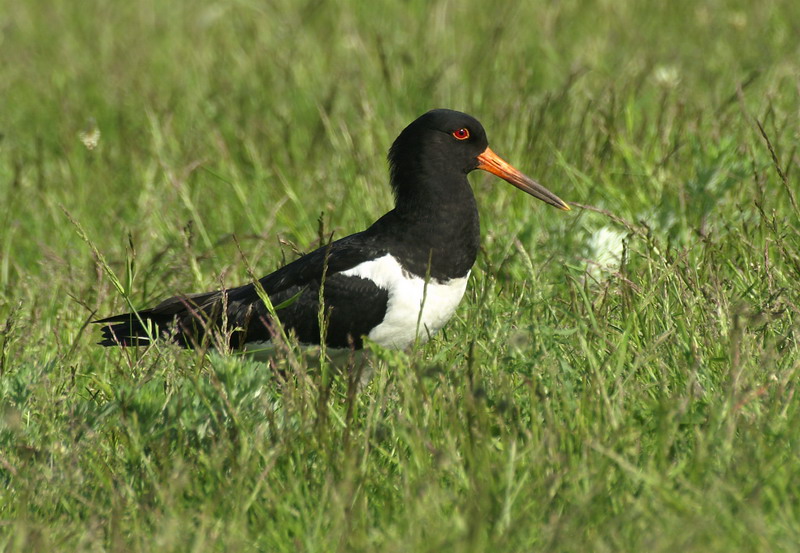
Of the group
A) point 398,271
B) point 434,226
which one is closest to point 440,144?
Result: point 434,226

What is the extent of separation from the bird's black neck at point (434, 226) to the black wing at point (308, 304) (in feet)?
0.38

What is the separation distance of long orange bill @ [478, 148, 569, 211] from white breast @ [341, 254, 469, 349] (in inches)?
26.1

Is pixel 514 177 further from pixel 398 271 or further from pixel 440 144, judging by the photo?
pixel 398 271

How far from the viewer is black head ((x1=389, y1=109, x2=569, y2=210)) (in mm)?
4723

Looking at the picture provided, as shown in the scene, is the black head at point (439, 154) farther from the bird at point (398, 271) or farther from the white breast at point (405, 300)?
the white breast at point (405, 300)

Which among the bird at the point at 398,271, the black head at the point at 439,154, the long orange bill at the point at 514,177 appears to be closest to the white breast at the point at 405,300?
the bird at the point at 398,271

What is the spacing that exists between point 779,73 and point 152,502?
5.20m

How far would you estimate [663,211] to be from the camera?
536 cm

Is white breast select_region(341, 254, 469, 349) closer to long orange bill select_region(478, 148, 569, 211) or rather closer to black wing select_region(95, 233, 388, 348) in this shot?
black wing select_region(95, 233, 388, 348)

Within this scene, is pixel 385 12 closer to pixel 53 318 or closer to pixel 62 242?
pixel 62 242

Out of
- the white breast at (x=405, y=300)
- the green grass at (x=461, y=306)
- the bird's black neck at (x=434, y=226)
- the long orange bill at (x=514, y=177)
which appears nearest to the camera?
the green grass at (x=461, y=306)

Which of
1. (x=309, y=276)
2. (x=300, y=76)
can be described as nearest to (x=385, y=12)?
(x=300, y=76)

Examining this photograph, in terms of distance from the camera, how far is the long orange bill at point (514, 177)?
4.92 m

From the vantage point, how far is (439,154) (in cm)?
476
